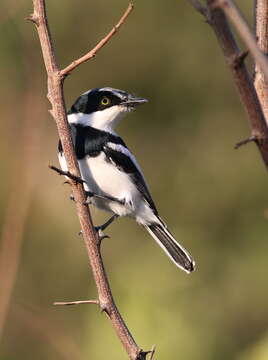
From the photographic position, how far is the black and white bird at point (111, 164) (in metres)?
3.75

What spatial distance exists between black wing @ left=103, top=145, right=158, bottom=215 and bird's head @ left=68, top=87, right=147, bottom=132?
7.5 inches

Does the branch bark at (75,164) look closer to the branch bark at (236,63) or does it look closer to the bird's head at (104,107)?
the branch bark at (236,63)

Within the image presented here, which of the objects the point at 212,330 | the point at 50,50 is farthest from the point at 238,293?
the point at 50,50

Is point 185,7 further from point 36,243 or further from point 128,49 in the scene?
point 36,243

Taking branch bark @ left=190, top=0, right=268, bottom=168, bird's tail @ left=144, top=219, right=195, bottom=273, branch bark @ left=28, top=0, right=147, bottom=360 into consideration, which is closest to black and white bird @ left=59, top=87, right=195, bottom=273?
bird's tail @ left=144, top=219, right=195, bottom=273

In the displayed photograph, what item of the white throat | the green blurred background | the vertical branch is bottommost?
the green blurred background

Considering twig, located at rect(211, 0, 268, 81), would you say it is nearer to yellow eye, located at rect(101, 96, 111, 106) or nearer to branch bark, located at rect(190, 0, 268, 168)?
branch bark, located at rect(190, 0, 268, 168)

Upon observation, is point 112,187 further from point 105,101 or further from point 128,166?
point 105,101

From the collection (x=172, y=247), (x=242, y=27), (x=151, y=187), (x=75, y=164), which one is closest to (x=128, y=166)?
(x=172, y=247)

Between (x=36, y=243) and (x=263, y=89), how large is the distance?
4160 mm

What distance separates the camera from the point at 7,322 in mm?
4941

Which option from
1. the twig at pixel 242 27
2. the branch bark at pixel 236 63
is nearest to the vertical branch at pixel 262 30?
the branch bark at pixel 236 63

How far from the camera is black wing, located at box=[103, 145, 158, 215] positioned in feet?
12.4

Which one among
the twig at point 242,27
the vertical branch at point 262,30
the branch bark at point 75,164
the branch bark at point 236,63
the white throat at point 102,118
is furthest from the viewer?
the white throat at point 102,118
